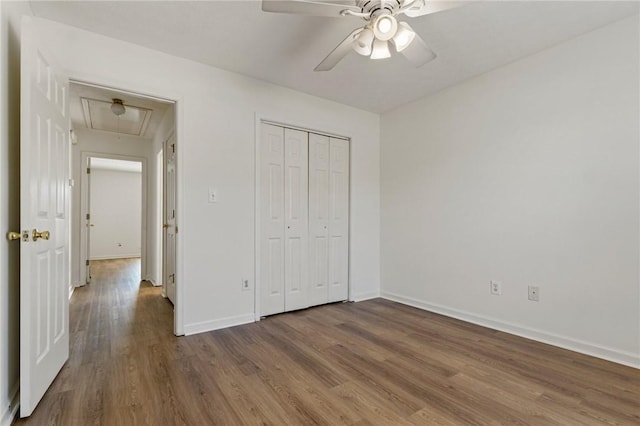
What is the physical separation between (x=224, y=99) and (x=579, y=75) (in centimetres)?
291

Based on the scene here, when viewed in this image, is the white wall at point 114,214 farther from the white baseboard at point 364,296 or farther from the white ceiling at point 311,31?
the white ceiling at point 311,31

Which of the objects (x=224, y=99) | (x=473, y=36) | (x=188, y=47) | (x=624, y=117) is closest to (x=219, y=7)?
(x=188, y=47)

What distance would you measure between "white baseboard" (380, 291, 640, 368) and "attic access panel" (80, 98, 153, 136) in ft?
13.4

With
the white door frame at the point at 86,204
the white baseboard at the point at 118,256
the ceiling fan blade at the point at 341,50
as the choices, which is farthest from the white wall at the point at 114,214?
the ceiling fan blade at the point at 341,50

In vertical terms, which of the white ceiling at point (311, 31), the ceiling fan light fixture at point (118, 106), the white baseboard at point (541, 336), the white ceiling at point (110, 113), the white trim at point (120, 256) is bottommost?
the white trim at point (120, 256)

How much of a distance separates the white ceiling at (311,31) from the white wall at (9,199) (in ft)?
1.96

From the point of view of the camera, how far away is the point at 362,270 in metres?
3.89

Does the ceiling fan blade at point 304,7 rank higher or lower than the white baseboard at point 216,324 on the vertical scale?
higher

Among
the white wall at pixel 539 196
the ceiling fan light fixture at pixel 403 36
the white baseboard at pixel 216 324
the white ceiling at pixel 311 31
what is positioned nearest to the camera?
the ceiling fan light fixture at pixel 403 36

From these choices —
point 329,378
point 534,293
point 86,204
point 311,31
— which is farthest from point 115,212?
point 534,293

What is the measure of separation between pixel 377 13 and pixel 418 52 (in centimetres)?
41

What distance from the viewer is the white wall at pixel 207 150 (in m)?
2.41

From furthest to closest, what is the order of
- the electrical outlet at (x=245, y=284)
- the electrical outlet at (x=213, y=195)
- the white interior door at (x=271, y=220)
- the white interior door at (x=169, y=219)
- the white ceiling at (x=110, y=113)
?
1. the white interior door at (x=169, y=219)
2. the white ceiling at (x=110, y=113)
3. the white interior door at (x=271, y=220)
4. the electrical outlet at (x=245, y=284)
5. the electrical outlet at (x=213, y=195)

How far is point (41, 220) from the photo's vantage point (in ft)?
5.50
